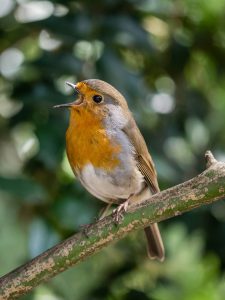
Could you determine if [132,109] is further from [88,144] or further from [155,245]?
[155,245]

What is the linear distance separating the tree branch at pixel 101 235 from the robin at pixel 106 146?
720 mm

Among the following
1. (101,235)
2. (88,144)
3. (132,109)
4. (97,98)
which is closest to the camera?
(101,235)

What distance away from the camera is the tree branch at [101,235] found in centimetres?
250

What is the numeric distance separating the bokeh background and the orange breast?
0.23ft

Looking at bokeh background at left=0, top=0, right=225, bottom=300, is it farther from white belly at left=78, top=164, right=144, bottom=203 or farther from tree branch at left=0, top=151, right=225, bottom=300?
tree branch at left=0, top=151, right=225, bottom=300

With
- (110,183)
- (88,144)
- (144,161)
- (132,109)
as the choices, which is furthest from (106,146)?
(132,109)

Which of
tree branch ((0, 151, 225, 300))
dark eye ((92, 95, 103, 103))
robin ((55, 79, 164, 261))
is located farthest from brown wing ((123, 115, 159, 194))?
tree branch ((0, 151, 225, 300))

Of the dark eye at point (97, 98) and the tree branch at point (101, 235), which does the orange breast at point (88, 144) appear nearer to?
the dark eye at point (97, 98)

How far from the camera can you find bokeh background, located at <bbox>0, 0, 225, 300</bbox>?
3.59 m

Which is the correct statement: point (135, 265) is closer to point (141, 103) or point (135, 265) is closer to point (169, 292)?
point (169, 292)

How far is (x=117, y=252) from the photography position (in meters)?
4.03

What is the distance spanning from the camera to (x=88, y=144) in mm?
3438

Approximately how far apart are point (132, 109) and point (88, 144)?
449 mm

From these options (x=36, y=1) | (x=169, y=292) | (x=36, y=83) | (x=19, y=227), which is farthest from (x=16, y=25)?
(x=169, y=292)
